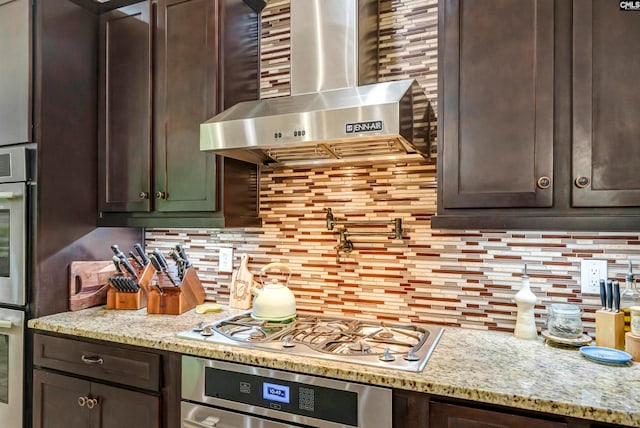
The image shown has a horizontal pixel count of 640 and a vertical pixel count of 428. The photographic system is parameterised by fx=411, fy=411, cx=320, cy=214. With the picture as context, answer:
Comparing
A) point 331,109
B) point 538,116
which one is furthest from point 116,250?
point 538,116

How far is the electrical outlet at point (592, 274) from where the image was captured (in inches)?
61.1

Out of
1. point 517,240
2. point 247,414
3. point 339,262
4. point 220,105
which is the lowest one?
point 247,414

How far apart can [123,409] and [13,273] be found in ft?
2.85

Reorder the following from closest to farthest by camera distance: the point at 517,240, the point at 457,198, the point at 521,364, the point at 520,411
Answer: the point at 520,411 < the point at 521,364 < the point at 457,198 < the point at 517,240

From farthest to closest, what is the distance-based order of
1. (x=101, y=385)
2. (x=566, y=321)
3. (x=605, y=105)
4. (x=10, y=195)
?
(x=10, y=195)
(x=101, y=385)
(x=566, y=321)
(x=605, y=105)

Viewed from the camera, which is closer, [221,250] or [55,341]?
[55,341]

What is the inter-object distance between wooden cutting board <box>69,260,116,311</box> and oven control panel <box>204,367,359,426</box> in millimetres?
1001

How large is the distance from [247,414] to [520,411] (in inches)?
33.8

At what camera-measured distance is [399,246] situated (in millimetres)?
1873

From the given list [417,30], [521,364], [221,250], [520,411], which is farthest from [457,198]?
[221,250]

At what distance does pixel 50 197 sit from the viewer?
194 centimetres

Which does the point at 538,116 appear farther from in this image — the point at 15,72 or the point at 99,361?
the point at 15,72

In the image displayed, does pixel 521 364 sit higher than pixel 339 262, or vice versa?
Answer: pixel 339 262

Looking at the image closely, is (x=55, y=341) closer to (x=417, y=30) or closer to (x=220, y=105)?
(x=220, y=105)
